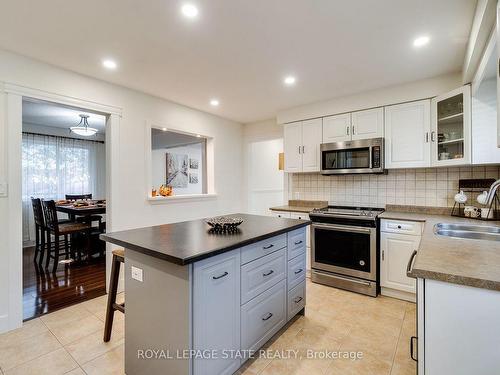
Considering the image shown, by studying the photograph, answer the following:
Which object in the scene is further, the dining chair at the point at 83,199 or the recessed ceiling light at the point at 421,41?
the dining chair at the point at 83,199

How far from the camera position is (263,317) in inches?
73.1

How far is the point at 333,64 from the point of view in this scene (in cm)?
248

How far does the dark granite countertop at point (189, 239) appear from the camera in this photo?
4.34ft

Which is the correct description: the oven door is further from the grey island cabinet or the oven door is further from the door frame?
the door frame

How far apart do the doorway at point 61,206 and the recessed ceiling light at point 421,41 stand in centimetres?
326

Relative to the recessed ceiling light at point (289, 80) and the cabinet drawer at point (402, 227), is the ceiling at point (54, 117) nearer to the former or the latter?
the recessed ceiling light at point (289, 80)

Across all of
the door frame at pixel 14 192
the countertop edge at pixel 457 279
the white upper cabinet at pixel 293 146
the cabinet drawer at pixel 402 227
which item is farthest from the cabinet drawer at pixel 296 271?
the door frame at pixel 14 192

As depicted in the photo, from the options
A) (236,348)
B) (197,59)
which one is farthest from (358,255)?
(197,59)

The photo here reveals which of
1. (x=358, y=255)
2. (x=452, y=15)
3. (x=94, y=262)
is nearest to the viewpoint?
(x=452, y=15)

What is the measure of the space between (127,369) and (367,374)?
5.25 ft

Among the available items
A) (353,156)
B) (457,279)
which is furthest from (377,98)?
(457,279)

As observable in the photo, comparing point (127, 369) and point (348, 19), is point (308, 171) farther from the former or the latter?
point (127, 369)

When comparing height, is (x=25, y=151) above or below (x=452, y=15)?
below

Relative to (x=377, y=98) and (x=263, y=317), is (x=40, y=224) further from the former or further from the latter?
(x=377, y=98)
